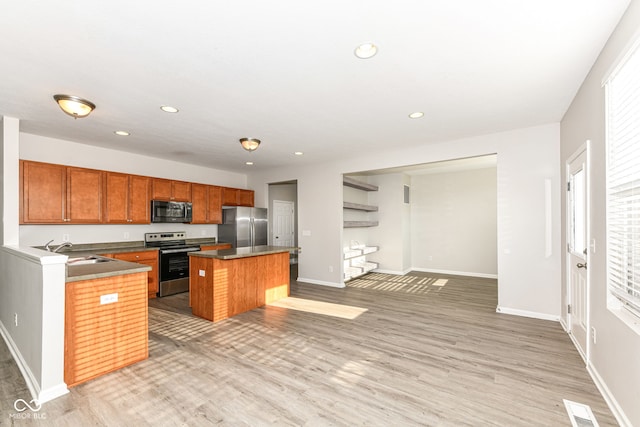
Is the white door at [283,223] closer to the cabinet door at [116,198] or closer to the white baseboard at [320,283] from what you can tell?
the white baseboard at [320,283]

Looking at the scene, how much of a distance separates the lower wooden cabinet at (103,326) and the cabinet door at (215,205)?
3.68 m

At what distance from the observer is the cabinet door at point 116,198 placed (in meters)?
4.86

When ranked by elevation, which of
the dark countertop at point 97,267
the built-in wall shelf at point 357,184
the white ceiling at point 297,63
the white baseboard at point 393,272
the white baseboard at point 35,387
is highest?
the white ceiling at point 297,63

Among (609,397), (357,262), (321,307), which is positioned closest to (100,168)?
(321,307)

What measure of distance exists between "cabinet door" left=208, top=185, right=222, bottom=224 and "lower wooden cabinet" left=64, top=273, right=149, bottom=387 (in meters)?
3.68

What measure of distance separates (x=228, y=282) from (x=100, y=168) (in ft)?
10.4

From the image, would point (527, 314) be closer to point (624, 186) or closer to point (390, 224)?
point (624, 186)

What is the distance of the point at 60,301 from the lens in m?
2.33

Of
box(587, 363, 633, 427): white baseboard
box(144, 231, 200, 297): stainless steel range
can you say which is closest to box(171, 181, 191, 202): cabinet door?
box(144, 231, 200, 297): stainless steel range

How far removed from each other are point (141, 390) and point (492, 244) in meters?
7.31

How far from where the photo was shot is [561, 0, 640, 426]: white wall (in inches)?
71.6

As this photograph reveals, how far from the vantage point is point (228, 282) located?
418 centimetres

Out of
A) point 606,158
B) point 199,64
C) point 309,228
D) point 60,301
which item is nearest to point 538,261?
point 606,158

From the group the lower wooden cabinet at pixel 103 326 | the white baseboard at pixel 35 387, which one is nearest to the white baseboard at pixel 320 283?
the lower wooden cabinet at pixel 103 326
